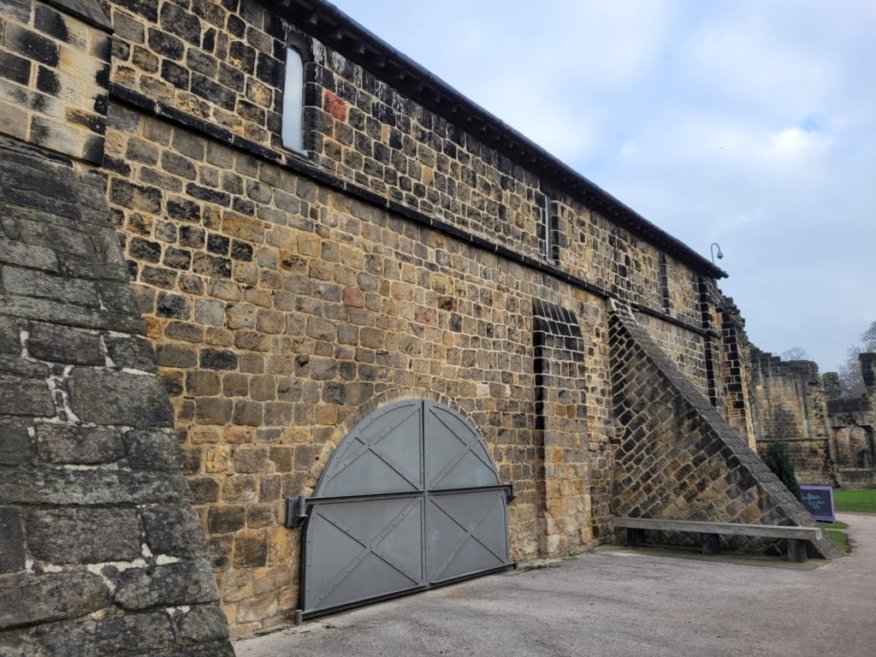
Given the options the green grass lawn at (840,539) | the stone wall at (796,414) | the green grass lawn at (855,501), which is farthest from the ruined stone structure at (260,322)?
the stone wall at (796,414)

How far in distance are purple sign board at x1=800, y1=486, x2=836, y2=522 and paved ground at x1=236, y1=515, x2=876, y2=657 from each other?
18.6 feet

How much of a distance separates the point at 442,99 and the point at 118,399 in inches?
256

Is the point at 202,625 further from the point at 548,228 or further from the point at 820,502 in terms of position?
the point at 820,502

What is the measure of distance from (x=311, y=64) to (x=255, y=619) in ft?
18.4

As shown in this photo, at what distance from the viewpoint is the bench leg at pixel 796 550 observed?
9.33 meters

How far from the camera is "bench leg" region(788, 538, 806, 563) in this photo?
9328mm

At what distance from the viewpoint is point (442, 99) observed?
27.8 ft

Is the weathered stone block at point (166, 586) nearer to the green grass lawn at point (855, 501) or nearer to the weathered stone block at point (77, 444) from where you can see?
the weathered stone block at point (77, 444)

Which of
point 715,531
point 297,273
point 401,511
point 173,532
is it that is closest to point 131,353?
point 173,532

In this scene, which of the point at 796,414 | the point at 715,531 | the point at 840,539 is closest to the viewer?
the point at 715,531

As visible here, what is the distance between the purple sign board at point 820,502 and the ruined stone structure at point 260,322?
510 cm

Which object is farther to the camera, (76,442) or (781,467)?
(781,467)

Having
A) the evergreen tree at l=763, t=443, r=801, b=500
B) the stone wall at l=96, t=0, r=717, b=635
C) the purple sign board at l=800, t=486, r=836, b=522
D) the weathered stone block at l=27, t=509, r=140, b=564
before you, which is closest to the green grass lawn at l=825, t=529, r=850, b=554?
the purple sign board at l=800, t=486, r=836, b=522

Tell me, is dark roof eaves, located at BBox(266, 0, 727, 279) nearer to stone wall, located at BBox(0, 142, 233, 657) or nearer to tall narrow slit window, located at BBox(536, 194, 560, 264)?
tall narrow slit window, located at BBox(536, 194, 560, 264)
